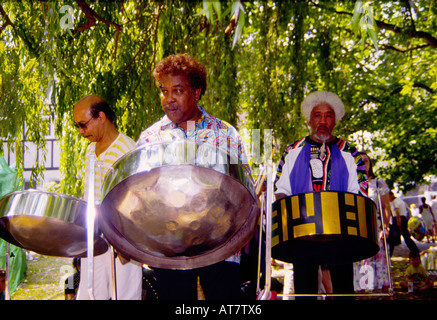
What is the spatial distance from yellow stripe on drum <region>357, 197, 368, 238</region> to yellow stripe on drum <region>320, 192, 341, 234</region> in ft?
0.25

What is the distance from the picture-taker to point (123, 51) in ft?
10.6

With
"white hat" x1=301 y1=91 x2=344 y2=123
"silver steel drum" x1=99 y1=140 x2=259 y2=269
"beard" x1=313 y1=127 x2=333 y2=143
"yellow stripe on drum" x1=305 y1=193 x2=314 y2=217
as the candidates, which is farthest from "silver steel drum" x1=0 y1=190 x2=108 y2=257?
"white hat" x1=301 y1=91 x2=344 y2=123

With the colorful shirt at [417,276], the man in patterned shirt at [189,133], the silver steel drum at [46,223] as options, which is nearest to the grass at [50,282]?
the colorful shirt at [417,276]

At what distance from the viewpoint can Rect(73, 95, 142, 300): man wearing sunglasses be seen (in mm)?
1966

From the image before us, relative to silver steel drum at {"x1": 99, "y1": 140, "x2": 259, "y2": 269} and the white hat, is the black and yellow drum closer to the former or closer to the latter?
silver steel drum at {"x1": 99, "y1": 140, "x2": 259, "y2": 269}

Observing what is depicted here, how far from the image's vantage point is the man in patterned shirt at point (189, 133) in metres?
1.55

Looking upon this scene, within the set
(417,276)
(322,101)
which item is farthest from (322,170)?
(417,276)

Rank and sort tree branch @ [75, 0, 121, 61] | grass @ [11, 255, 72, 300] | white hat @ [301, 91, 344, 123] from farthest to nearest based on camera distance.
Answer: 1. grass @ [11, 255, 72, 300]
2. tree branch @ [75, 0, 121, 61]
3. white hat @ [301, 91, 344, 123]

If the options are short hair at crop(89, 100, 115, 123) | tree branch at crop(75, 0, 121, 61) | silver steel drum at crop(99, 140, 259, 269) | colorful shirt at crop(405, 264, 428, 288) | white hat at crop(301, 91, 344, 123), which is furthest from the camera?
colorful shirt at crop(405, 264, 428, 288)

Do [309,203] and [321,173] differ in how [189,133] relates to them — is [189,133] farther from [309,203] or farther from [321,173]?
[321,173]

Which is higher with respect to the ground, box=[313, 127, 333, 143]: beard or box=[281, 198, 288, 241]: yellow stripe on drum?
box=[313, 127, 333, 143]: beard

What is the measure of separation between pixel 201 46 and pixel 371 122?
417cm
